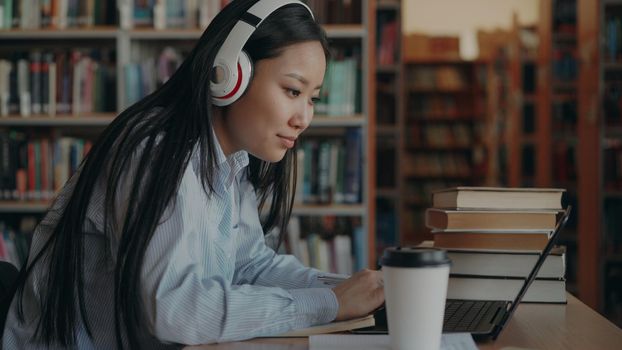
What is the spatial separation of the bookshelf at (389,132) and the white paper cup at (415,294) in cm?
449

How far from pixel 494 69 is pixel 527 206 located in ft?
22.7

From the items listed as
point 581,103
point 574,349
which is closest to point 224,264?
point 574,349

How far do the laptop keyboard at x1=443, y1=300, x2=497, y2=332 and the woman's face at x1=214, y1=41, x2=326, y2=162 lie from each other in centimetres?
36

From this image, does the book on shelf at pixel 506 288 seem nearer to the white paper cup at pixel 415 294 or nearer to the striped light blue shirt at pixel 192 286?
the striped light blue shirt at pixel 192 286

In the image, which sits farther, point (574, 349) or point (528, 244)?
point (528, 244)

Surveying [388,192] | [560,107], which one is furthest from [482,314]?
[560,107]

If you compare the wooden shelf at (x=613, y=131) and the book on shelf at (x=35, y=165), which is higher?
the wooden shelf at (x=613, y=131)

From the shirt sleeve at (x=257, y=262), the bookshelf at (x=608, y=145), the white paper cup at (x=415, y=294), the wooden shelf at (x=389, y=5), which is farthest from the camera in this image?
the wooden shelf at (x=389, y=5)

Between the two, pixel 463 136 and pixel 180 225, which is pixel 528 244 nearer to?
pixel 180 225

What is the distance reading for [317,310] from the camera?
1062 mm

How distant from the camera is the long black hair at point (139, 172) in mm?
1069

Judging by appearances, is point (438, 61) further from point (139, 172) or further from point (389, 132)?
point (139, 172)

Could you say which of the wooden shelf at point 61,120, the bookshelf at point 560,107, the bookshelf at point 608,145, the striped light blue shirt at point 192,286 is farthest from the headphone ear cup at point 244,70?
the bookshelf at point 560,107

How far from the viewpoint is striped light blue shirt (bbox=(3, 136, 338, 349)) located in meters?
1.00
